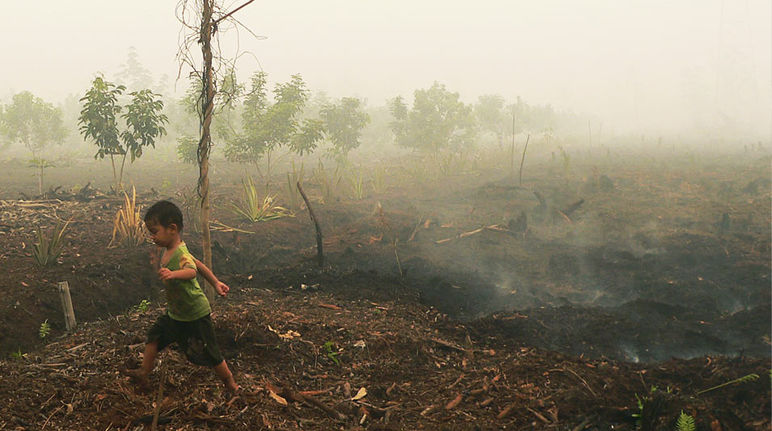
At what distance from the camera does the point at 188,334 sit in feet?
9.96

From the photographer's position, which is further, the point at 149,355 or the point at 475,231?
the point at 475,231

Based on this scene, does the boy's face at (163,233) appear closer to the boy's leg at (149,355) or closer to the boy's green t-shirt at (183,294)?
the boy's green t-shirt at (183,294)

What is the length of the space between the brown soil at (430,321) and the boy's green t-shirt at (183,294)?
1.77 ft

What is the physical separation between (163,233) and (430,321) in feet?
11.6

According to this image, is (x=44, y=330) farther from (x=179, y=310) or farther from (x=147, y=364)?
(x=179, y=310)

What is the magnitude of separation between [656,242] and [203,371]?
27.9ft

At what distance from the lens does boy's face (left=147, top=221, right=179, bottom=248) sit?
2.85 meters

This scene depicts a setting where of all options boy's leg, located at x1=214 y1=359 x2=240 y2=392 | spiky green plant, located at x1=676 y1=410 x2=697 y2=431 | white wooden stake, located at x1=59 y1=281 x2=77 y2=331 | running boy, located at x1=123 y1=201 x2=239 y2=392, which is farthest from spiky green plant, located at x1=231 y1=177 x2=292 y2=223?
spiky green plant, located at x1=676 y1=410 x2=697 y2=431

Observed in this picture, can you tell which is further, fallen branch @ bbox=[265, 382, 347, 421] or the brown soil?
fallen branch @ bbox=[265, 382, 347, 421]

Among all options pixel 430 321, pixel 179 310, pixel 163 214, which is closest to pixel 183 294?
pixel 179 310

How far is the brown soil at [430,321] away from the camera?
3.10m

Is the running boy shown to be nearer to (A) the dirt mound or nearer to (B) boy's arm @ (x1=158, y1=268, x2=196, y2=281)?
(B) boy's arm @ (x1=158, y1=268, x2=196, y2=281)

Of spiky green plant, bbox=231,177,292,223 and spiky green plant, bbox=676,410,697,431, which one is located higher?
spiky green plant, bbox=231,177,292,223

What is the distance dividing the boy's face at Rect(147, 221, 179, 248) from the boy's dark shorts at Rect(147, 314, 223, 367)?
1.67 ft
